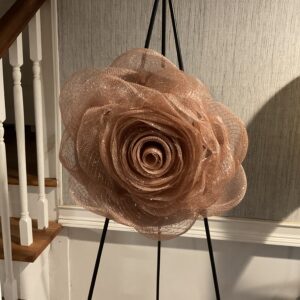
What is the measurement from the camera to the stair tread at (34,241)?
1.40 m

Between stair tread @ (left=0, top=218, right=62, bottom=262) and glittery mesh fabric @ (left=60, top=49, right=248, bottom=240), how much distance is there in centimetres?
59

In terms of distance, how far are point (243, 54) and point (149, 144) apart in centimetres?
71

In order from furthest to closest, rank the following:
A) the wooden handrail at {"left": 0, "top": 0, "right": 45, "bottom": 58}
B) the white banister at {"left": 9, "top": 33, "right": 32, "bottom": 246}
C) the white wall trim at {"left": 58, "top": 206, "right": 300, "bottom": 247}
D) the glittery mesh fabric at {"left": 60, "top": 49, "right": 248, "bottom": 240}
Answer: the white wall trim at {"left": 58, "top": 206, "right": 300, "bottom": 247}, the white banister at {"left": 9, "top": 33, "right": 32, "bottom": 246}, the wooden handrail at {"left": 0, "top": 0, "right": 45, "bottom": 58}, the glittery mesh fabric at {"left": 60, "top": 49, "right": 248, "bottom": 240}

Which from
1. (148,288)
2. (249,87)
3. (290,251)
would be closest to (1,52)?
(249,87)

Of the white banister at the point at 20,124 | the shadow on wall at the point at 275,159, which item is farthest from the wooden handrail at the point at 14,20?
the shadow on wall at the point at 275,159

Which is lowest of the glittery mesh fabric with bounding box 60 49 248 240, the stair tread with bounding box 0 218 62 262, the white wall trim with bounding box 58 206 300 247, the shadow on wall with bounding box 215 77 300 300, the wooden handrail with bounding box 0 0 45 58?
the stair tread with bounding box 0 218 62 262

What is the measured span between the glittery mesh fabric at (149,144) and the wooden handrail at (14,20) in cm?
38

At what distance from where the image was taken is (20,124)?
52.6 inches

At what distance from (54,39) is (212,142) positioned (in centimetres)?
85

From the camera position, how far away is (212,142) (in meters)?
0.80

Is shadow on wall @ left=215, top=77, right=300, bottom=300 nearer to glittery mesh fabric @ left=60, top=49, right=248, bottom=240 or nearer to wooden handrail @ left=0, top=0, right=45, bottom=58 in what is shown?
glittery mesh fabric @ left=60, top=49, right=248, bottom=240

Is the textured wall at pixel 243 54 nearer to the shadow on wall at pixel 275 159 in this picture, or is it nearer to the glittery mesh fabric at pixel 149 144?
the shadow on wall at pixel 275 159

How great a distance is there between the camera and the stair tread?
1396 mm

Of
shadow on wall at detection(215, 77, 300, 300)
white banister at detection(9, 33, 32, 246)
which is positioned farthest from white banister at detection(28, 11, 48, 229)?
shadow on wall at detection(215, 77, 300, 300)
